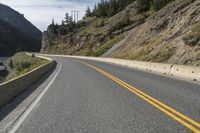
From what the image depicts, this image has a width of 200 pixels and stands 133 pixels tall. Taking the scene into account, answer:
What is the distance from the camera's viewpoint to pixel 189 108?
926cm

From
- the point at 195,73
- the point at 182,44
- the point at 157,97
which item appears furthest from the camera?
the point at 182,44

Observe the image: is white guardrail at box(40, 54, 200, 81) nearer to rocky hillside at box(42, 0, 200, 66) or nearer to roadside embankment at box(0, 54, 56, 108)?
rocky hillside at box(42, 0, 200, 66)

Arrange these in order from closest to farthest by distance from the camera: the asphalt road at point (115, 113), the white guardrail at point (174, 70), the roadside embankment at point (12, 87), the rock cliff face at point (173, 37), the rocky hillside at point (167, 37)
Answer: the asphalt road at point (115, 113)
the roadside embankment at point (12, 87)
the white guardrail at point (174, 70)
the rock cliff face at point (173, 37)
the rocky hillside at point (167, 37)

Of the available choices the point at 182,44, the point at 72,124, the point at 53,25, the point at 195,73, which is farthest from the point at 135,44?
the point at 53,25

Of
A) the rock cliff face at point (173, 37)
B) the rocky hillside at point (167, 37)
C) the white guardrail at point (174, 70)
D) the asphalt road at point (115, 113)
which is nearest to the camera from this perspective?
the asphalt road at point (115, 113)

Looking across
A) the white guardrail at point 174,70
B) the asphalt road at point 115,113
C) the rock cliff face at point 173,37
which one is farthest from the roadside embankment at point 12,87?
the rock cliff face at point 173,37

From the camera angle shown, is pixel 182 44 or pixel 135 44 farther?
pixel 135 44

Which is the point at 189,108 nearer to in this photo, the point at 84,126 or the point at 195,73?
the point at 84,126

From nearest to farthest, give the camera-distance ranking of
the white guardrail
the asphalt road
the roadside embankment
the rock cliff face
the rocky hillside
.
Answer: the asphalt road
the roadside embankment
the white guardrail
the rock cliff face
the rocky hillside

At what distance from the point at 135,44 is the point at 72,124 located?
165 ft

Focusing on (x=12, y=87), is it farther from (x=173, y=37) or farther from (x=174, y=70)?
(x=173, y=37)

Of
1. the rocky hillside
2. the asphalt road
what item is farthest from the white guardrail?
the asphalt road

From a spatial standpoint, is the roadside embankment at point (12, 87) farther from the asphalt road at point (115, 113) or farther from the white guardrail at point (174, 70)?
the white guardrail at point (174, 70)

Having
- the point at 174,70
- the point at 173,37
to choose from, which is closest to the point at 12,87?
the point at 174,70
